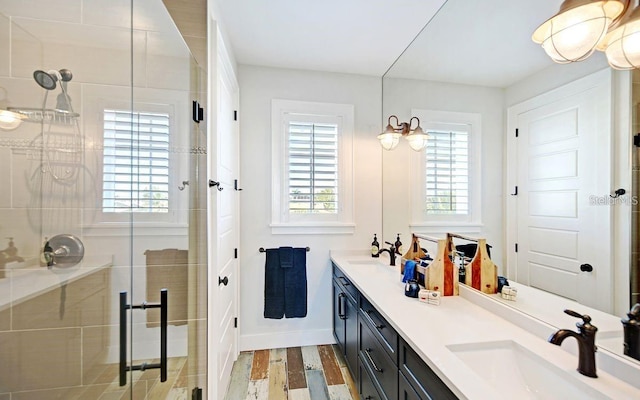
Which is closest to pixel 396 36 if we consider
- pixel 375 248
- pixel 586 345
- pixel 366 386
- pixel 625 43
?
pixel 625 43

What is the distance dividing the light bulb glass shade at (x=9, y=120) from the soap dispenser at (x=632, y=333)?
2287 millimetres

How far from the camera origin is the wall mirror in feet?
3.08

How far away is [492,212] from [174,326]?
1.92m

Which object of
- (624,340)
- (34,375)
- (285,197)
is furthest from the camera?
(285,197)

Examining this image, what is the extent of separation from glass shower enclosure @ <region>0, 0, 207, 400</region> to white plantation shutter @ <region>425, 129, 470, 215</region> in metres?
1.63

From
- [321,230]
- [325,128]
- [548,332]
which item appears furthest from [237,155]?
[548,332]

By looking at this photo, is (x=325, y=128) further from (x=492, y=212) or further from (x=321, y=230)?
(x=492, y=212)

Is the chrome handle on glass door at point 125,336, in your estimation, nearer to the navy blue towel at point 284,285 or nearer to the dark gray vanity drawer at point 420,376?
the dark gray vanity drawer at point 420,376

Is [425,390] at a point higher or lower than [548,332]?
lower

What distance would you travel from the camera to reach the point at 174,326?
5.32 ft

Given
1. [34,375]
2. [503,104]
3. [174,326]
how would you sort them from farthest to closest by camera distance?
[174,326], [503,104], [34,375]

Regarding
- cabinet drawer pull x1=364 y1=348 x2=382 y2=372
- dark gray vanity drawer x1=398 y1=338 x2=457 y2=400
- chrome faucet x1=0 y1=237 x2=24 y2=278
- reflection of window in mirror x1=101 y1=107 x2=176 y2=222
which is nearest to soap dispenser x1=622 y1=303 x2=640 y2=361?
dark gray vanity drawer x1=398 y1=338 x2=457 y2=400

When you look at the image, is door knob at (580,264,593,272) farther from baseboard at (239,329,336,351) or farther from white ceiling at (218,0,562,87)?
baseboard at (239,329,336,351)

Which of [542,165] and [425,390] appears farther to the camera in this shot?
[542,165]
